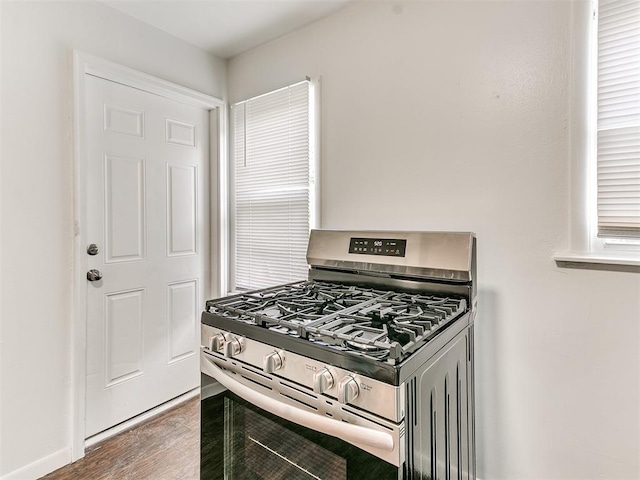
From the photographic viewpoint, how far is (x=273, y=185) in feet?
7.82

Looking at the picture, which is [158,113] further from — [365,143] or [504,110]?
[504,110]

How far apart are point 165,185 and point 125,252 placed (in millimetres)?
507

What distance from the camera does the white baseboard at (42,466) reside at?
5.46 feet

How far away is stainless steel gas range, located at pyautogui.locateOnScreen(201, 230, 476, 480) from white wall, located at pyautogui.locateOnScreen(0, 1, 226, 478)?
40.3 inches

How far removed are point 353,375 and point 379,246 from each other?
86cm

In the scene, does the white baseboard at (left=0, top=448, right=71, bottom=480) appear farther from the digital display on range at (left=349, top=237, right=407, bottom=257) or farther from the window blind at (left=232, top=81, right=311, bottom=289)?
the digital display on range at (left=349, top=237, right=407, bottom=257)

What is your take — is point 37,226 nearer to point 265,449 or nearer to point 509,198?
point 265,449

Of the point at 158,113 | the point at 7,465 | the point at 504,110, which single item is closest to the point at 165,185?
the point at 158,113

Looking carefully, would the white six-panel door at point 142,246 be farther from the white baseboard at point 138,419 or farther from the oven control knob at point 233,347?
the oven control knob at point 233,347

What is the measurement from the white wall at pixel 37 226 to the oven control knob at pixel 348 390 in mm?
1674

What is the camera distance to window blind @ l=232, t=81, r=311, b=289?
2.22 m

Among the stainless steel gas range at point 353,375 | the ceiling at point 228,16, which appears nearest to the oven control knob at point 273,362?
the stainless steel gas range at point 353,375

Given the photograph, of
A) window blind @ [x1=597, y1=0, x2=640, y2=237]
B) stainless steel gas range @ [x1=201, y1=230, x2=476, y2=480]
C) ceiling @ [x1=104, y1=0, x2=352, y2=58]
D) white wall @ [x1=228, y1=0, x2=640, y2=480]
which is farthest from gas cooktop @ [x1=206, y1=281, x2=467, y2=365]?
ceiling @ [x1=104, y1=0, x2=352, y2=58]

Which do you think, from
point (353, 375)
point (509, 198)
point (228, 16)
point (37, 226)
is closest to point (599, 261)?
point (509, 198)
